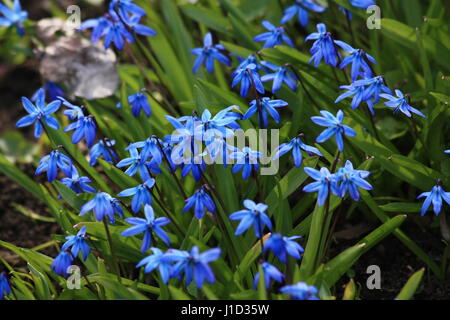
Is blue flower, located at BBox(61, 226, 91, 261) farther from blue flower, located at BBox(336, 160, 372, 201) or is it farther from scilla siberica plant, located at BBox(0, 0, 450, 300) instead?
blue flower, located at BBox(336, 160, 372, 201)

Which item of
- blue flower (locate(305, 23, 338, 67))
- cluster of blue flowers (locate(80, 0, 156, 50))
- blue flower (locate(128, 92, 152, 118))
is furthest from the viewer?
cluster of blue flowers (locate(80, 0, 156, 50))

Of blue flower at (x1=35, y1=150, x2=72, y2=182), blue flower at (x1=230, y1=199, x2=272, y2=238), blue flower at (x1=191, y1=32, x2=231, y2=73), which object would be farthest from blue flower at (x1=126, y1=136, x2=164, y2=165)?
blue flower at (x1=191, y1=32, x2=231, y2=73)

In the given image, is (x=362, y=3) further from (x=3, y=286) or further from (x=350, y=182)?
(x=3, y=286)

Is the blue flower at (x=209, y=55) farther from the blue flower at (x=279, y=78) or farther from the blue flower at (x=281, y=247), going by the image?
the blue flower at (x=281, y=247)

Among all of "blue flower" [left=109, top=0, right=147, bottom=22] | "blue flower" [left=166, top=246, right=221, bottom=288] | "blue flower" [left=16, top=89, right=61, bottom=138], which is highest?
"blue flower" [left=109, top=0, right=147, bottom=22]

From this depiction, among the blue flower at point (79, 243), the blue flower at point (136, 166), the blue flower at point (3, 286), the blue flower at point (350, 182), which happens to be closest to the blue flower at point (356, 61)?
the blue flower at point (350, 182)

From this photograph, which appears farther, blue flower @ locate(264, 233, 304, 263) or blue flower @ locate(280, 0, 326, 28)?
blue flower @ locate(280, 0, 326, 28)

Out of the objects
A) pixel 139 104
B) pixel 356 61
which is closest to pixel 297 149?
pixel 356 61
